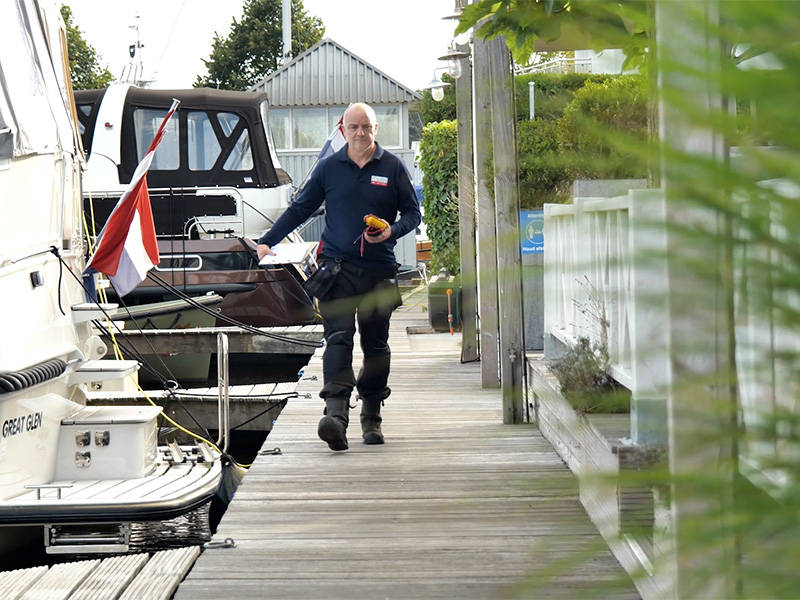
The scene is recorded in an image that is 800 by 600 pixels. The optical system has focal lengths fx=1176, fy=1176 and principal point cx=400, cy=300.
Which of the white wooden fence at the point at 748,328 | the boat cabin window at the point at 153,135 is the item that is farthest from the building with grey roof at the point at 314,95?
the white wooden fence at the point at 748,328

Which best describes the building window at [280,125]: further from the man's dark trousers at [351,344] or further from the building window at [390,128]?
the man's dark trousers at [351,344]

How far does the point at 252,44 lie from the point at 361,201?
2275 inches

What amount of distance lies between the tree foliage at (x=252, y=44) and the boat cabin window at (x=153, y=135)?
42847mm

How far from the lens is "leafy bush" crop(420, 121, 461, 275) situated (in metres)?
16.1

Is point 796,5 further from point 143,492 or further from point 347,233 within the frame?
point 143,492

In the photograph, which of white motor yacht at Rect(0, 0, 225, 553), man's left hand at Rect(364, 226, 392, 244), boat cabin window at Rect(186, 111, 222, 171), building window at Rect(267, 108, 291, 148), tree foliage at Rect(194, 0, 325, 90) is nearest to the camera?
man's left hand at Rect(364, 226, 392, 244)

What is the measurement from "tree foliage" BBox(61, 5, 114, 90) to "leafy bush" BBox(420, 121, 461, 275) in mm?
32398

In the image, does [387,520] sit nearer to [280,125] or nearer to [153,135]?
[153,135]

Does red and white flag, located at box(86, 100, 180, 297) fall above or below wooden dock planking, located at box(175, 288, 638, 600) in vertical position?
above

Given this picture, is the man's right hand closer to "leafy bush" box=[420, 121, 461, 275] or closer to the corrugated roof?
"leafy bush" box=[420, 121, 461, 275]

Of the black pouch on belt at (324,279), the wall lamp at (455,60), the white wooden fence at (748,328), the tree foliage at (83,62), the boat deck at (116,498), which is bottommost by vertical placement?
the boat deck at (116,498)

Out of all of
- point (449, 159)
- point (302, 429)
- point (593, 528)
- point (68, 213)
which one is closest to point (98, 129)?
point (449, 159)

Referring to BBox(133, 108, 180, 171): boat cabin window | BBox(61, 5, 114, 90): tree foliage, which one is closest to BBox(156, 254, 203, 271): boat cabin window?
BBox(133, 108, 180, 171): boat cabin window

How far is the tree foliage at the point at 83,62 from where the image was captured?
46.2m
